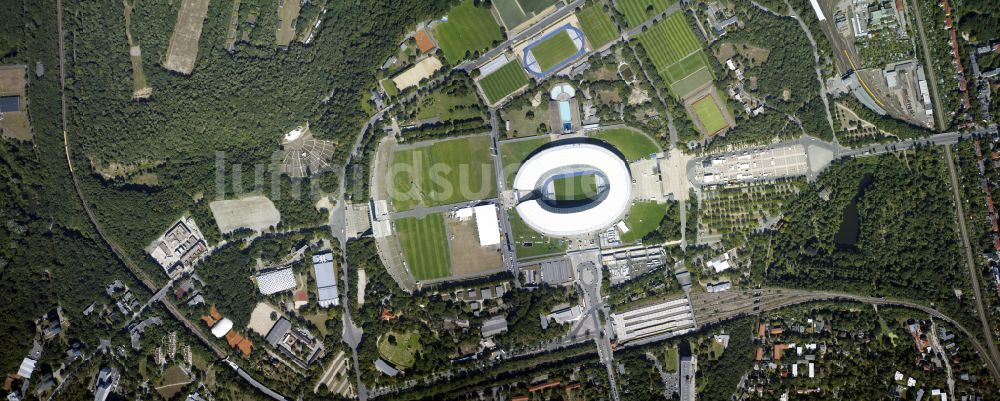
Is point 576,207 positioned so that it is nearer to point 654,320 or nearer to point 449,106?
point 654,320

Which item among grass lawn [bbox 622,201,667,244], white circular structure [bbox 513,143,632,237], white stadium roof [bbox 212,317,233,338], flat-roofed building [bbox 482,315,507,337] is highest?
white circular structure [bbox 513,143,632,237]

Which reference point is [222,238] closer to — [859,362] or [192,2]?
[192,2]

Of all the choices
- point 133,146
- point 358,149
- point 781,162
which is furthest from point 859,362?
point 133,146

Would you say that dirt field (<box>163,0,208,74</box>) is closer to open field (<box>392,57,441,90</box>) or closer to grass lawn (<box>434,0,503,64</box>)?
open field (<box>392,57,441,90</box>)

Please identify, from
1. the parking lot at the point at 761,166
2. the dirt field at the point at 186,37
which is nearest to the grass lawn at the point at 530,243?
Answer: the parking lot at the point at 761,166

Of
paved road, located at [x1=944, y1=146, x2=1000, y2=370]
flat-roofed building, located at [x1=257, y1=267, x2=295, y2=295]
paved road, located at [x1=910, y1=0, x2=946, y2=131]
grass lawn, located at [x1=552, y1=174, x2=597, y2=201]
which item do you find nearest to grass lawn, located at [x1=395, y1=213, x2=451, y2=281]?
flat-roofed building, located at [x1=257, y1=267, x2=295, y2=295]

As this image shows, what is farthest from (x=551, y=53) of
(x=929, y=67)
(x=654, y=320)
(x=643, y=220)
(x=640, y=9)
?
(x=929, y=67)
